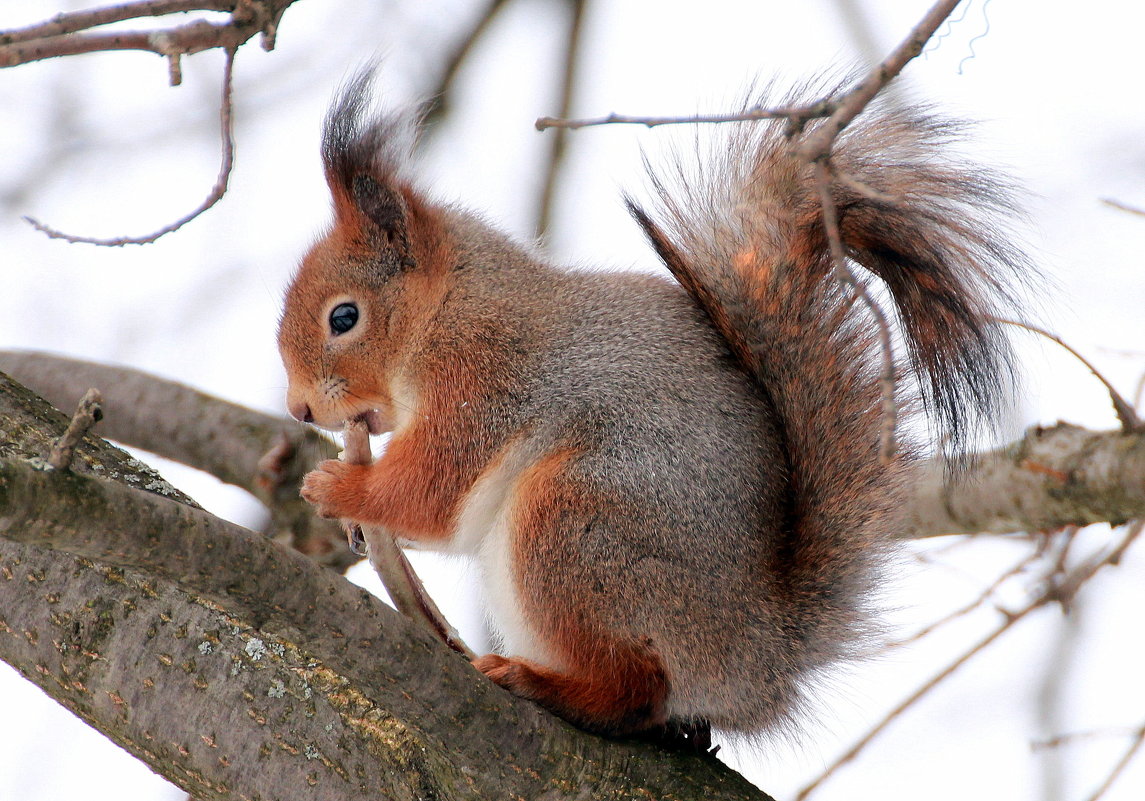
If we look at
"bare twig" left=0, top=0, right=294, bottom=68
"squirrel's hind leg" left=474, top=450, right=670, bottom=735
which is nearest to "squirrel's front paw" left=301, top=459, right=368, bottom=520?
"squirrel's hind leg" left=474, top=450, right=670, bottom=735

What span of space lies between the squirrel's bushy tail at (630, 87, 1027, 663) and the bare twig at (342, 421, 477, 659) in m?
0.64

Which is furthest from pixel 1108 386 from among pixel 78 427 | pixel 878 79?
pixel 78 427

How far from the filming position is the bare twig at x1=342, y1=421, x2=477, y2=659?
208 cm

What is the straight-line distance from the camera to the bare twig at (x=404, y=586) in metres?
2.08

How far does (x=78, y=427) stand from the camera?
1.23m

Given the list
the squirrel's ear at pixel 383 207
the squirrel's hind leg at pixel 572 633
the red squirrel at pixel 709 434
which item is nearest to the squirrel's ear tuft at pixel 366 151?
the squirrel's ear at pixel 383 207

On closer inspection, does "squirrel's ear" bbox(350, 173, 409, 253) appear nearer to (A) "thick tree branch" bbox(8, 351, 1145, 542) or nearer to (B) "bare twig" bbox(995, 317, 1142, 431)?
(A) "thick tree branch" bbox(8, 351, 1145, 542)

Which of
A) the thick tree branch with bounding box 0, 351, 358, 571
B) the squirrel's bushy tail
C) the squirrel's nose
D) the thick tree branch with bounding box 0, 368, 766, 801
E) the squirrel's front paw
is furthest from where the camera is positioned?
the thick tree branch with bounding box 0, 351, 358, 571

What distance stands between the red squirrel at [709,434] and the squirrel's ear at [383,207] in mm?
323

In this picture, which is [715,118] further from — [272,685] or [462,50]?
[462,50]

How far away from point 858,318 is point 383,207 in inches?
45.6

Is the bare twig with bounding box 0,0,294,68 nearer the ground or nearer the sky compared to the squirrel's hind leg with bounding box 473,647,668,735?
nearer the sky

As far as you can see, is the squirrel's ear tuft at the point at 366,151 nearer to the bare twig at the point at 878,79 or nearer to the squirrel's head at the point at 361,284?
the squirrel's head at the point at 361,284

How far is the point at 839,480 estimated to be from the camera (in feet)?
6.76
